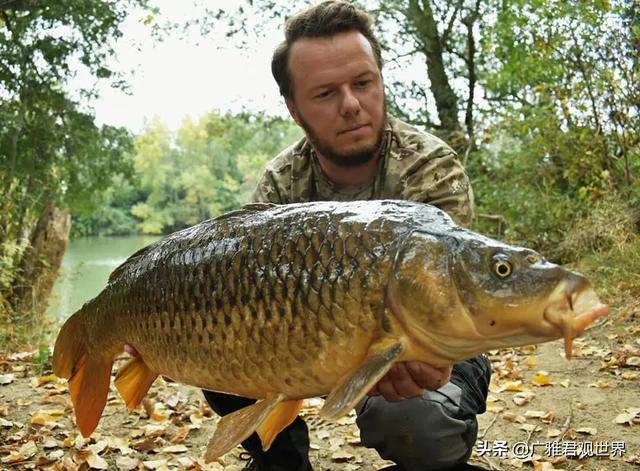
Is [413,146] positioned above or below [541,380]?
above

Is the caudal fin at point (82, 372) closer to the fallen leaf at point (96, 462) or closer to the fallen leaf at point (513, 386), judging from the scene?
the fallen leaf at point (96, 462)

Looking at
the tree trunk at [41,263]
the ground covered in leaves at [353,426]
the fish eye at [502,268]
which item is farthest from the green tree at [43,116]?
the fish eye at [502,268]

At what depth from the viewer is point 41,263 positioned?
6.86 metres

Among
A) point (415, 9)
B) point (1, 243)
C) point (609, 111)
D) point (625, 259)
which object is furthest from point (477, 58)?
point (1, 243)

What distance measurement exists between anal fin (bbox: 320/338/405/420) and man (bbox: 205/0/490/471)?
61 cm

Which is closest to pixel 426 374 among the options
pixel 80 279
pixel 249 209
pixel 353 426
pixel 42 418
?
pixel 249 209

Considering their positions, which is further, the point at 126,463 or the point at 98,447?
the point at 98,447

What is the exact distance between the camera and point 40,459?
2.58 meters

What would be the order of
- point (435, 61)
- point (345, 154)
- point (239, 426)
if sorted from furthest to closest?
point (435, 61) < point (345, 154) < point (239, 426)

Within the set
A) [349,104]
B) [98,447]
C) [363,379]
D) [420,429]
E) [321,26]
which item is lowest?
[98,447]

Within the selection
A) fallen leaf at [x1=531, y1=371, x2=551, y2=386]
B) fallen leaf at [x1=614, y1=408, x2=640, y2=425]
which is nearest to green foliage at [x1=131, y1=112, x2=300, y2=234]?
fallen leaf at [x1=531, y1=371, x2=551, y2=386]

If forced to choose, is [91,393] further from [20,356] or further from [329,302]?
[20,356]

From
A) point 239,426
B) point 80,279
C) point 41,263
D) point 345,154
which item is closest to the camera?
point 239,426

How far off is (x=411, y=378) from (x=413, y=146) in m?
1.17
